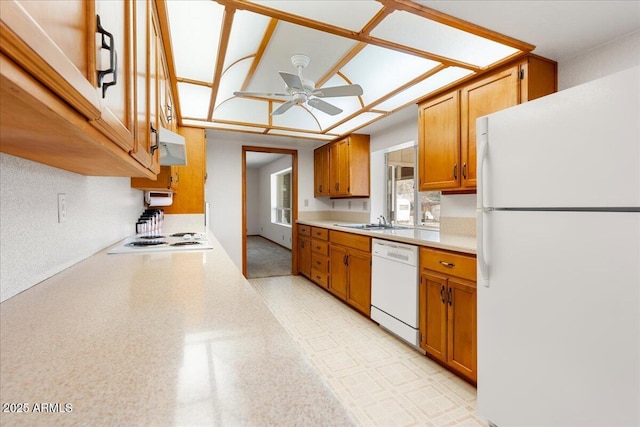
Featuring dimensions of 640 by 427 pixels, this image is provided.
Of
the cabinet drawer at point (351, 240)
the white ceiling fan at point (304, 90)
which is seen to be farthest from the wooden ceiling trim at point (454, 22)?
the cabinet drawer at point (351, 240)

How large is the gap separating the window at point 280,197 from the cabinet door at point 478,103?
18.8ft

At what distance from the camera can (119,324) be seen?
692 millimetres

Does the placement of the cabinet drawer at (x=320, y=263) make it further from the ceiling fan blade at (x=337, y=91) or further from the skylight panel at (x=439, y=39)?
the skylight panel at (x=439, y=39)

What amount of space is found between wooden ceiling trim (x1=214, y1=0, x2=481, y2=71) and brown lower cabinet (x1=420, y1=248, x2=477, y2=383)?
135 centimetres

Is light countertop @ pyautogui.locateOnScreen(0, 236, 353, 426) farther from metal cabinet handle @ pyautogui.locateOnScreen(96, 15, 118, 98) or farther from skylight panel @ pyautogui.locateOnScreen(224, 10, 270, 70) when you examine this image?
skylight panel @ pyautogui.locateOnScreen(224, 10, 270, 70)

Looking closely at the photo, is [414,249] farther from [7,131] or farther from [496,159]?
[7,131]

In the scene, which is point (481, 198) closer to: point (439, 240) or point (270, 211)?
point (439, 240)

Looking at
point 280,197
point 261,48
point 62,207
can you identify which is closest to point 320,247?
point 261,48

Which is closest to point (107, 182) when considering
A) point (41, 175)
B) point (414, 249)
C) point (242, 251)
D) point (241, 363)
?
point (41, 175)

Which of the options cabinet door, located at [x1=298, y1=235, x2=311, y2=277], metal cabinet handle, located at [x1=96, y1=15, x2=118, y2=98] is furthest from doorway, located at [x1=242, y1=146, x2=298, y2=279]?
metal cabinet handle, located at [x1=96, y1=15, x2=118, y2=98]

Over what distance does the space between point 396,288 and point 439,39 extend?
1916 millimetres

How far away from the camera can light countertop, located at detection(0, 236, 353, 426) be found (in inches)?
15.4

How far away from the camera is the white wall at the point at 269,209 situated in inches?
292

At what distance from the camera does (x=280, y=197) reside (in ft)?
27.2
